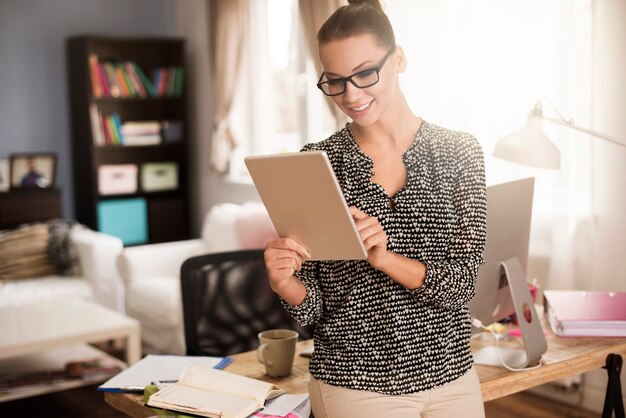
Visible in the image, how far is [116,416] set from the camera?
332cm

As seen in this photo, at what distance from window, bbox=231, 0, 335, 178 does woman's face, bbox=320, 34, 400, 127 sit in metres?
3.34

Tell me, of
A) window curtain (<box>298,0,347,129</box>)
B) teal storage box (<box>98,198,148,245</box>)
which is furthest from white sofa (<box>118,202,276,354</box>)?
teal storage box (<box>98,198,148,245</box>)

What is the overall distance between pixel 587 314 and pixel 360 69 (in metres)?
1.14

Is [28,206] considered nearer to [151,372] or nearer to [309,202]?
[151,372]

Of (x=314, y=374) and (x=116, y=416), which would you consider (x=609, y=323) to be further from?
(x=116, y=416)

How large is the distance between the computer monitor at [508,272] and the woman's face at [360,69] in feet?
1.74

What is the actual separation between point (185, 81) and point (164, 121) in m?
0.39

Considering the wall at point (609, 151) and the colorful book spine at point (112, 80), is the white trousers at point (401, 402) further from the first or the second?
the colorful book spine at point (112, 80)

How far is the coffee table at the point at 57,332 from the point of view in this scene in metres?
3.16

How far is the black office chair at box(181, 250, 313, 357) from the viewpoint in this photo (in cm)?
213

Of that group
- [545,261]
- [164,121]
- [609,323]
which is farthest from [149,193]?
[609,323]

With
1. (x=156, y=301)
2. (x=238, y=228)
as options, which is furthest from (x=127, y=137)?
(x=156, y=301)

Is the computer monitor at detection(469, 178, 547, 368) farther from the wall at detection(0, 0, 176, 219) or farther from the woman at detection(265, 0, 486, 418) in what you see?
the wall at detection(0, 0, 176, 219)

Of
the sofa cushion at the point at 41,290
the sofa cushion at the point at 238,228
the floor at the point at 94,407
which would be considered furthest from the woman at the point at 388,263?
the sofa cushion at the point at 41,290
